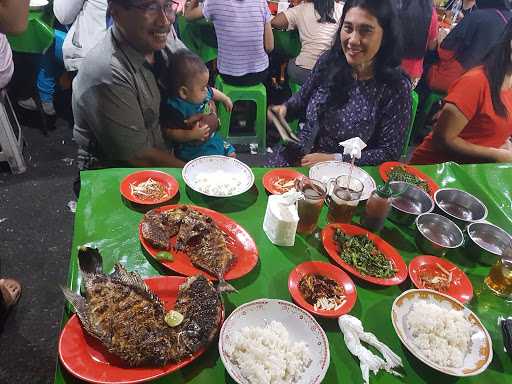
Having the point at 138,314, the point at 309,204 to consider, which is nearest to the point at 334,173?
the point at 309,204

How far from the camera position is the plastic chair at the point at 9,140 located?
3.64 meters

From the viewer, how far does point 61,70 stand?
4484mm

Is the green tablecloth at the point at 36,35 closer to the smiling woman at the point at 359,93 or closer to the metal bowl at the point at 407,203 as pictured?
the smiling woman at the point at 359,93

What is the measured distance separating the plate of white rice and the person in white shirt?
2.86 meters

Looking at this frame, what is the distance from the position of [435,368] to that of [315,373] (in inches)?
18.0

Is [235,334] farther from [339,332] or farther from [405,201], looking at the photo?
[405,201]

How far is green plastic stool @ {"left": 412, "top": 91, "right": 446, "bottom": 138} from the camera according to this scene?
193 inches

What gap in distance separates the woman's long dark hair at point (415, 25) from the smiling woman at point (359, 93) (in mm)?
634

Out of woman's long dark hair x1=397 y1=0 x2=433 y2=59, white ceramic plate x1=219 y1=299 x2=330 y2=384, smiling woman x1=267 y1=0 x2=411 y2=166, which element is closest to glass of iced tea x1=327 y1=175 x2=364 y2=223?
white ceramic plate x1=219 y1=299 x2=330 y2=384

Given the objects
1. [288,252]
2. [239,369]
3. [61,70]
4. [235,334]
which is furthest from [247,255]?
[61,70]

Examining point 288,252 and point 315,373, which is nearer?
point 315,373

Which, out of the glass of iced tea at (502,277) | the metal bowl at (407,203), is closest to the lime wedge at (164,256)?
the metal bowl at (407,203)

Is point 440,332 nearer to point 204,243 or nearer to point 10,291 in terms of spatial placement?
point 204,243

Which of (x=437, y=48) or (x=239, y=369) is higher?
(x=437, y=48)
